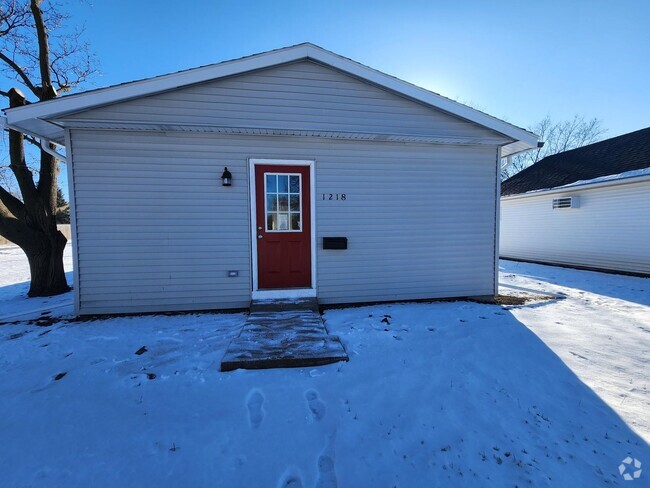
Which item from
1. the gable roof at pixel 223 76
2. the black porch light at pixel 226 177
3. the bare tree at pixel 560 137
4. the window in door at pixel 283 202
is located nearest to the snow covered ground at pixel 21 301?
the gable roof at pixel 223 76

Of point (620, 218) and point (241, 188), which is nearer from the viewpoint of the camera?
point (241, 188)

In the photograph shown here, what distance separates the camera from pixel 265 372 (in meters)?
2.59

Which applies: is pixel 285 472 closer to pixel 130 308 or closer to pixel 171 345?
pixel 171 345

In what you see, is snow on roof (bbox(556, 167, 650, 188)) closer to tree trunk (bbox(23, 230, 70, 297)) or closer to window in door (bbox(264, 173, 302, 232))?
window in door (bbox(264, 173, 302, 232))

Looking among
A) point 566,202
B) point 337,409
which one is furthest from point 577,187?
point 337,409

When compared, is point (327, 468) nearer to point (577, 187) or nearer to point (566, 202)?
point (577, 187)

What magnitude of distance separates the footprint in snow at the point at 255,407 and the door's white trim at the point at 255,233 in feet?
7.11

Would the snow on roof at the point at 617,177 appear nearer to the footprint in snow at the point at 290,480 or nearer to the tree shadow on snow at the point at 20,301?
the footprint in snow at the point at 290,480

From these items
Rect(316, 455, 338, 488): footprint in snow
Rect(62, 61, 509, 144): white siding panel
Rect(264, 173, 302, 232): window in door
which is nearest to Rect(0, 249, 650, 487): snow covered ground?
Rect(316, 455, 338, 488): footprint in snow

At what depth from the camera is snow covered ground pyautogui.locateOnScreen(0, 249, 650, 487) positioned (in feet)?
5.25

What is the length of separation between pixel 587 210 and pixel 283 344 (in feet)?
34.1

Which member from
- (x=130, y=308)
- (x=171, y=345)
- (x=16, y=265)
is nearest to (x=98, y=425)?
(x=171, y=345)

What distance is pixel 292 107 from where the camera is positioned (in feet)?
14.0

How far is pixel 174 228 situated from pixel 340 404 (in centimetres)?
346
